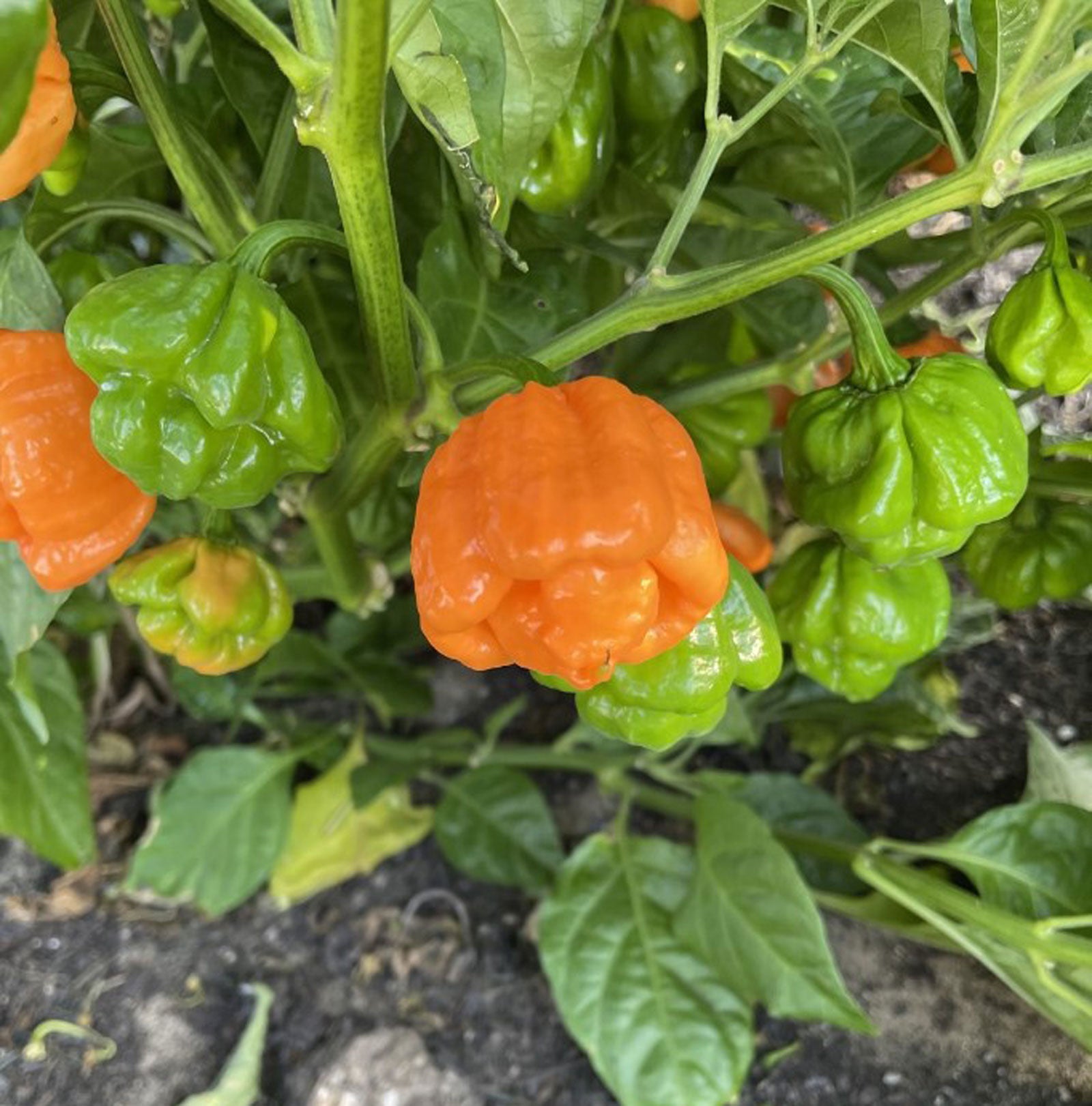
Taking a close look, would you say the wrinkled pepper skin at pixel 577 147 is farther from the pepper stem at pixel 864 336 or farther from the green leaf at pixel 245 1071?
the green leaf at pixel 245 1071

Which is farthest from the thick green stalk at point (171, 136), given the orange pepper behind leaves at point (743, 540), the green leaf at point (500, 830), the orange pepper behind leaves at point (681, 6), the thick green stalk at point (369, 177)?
the green leaf at point (500, 830)

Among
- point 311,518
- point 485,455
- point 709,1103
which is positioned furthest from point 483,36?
point 709,1103

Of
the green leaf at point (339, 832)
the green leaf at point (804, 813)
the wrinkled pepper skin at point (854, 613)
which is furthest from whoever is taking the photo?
the green leaf at point (339, 832)

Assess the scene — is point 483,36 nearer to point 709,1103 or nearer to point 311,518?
point 311,518

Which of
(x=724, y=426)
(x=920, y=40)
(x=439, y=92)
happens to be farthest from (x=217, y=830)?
(x=920, y=40)

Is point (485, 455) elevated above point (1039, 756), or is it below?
above
